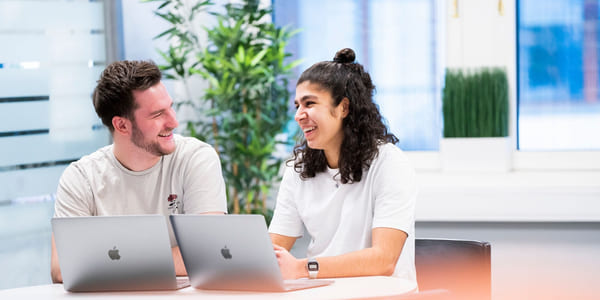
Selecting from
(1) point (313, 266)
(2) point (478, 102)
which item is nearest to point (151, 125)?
(1) point (313, 266)

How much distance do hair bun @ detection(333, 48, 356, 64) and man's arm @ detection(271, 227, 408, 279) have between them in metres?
0.57

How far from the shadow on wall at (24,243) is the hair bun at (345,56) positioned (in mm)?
1691

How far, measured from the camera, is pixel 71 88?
334 cm

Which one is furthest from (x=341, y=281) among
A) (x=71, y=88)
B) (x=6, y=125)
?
(x=71, y=88)

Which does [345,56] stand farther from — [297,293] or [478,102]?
[478,102]

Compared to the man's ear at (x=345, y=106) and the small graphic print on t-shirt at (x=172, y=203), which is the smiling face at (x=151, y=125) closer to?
the small graphic print on t-shirt at (x=172, y=203)

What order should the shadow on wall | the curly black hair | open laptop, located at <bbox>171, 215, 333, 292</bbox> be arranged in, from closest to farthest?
open laptop, located at <bbox>171, 215, 333, 292</bbox> < the curly black hair < the shadow on wall

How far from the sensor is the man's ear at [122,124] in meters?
2.17

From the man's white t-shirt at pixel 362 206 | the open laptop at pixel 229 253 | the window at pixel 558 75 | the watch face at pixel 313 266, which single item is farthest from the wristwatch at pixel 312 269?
the window at pixel 558 75

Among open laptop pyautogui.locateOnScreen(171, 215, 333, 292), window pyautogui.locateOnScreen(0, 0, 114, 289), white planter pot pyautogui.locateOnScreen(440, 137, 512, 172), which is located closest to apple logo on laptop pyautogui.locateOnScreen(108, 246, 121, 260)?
open laptop pyautogui.locateOnScreen(171, 215, 333, 292)

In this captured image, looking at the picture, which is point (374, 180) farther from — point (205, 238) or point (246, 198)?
point (246, 198)

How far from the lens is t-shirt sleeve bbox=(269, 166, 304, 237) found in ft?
7.22

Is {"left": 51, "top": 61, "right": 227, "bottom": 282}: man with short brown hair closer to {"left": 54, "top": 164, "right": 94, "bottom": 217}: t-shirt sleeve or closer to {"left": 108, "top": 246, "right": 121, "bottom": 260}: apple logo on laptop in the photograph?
{"left": 54, "top": 164, "right": 94, "bottom": 217}: t-shirt sleeve

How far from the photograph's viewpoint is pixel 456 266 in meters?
2.06
